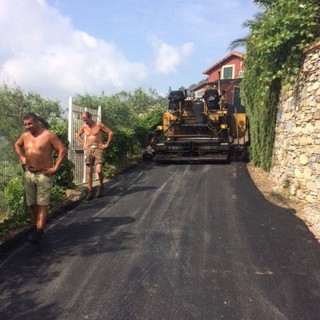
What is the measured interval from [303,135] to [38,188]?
17.5 feet

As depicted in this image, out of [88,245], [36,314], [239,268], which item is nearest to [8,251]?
[88,245]

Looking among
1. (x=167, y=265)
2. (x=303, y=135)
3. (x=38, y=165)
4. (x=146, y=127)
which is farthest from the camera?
(x=146, y=127)

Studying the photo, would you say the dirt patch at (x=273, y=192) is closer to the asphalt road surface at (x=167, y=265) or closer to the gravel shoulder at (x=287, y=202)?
the gravel shoulder at (x=287, y=202)

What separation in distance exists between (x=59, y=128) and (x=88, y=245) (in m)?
3.81

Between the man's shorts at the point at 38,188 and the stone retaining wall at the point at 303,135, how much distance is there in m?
4.78

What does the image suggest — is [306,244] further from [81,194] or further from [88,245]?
[81,194]

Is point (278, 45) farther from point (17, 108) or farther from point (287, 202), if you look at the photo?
point (17, 108)

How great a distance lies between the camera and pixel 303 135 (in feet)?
26.8

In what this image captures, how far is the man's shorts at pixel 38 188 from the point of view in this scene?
5.57 m

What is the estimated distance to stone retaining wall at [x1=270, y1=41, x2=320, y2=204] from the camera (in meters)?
7.60

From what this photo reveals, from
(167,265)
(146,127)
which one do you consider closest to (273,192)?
(167,265)

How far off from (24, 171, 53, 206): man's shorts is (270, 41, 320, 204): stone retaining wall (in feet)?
15.7

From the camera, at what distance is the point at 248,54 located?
39.3ft

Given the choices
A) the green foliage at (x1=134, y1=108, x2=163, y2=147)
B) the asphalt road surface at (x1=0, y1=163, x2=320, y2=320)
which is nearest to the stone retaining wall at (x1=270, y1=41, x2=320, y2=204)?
the asphalt road surface at (x1=0, y1=163, x2=320, y2=320)
